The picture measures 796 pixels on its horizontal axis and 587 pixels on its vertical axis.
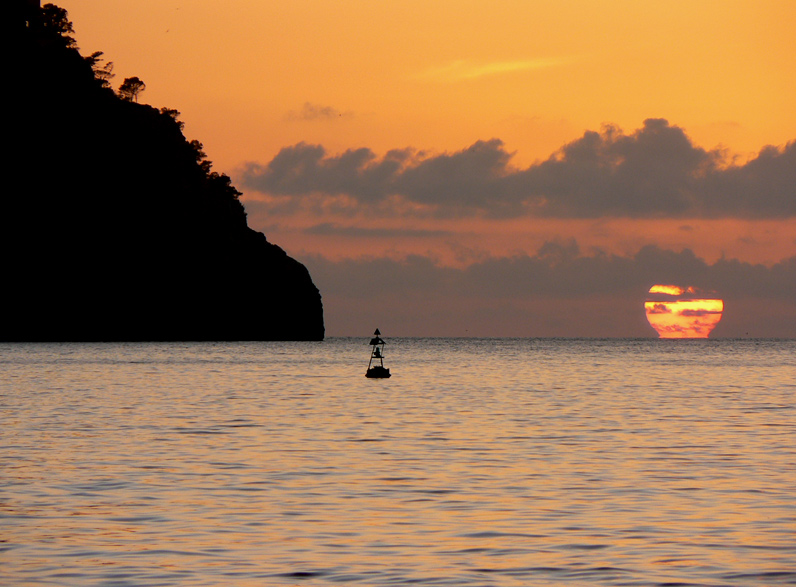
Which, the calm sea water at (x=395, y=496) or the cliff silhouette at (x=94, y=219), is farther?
the cliff silhouette at (x=94, y=219)

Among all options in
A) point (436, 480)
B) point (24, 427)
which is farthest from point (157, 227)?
point (436, 480)

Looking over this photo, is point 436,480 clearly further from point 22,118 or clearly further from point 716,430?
point 22,118

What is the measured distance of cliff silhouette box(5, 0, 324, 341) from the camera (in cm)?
18025

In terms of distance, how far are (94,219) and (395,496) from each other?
170 metres

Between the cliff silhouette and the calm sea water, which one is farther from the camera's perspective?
the cliff silhouette

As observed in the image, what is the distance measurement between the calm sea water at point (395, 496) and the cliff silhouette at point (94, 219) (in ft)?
450

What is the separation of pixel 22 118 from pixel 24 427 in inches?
6191

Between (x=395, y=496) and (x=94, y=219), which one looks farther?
(x=94, y=219)

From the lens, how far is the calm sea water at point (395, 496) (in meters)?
15.8

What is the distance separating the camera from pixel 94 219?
606ft

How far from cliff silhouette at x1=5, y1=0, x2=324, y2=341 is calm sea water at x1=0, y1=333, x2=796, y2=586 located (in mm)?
137299

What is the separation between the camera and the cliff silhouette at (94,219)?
180250 mm

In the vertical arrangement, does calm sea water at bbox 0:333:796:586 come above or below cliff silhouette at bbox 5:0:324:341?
below

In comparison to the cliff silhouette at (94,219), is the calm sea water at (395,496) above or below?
below
